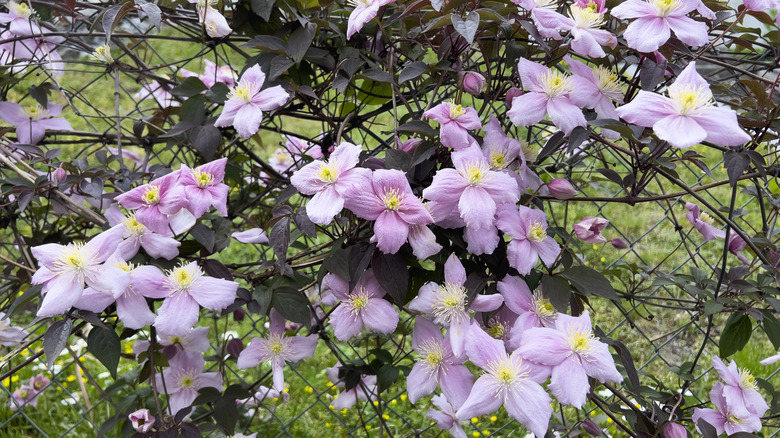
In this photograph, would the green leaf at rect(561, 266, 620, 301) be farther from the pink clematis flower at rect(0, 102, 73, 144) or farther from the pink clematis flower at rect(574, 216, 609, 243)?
the pink clematis flower at rect(0, 102, 73, 144)

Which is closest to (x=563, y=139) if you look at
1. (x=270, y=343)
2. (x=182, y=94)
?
(x=270, y=343)

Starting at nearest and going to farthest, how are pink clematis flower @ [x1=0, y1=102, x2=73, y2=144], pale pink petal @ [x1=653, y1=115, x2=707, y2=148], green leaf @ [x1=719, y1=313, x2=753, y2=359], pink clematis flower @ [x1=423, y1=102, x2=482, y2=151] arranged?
pale pink petal @ [x1=653, y1=115, x2=707, y2=148], pink clematis flower @ [x1=423, y1=102, x2=482, y2=151], green leaf @ [x1=719, y1=313, x2=753, y2=359], pink clematis flower @ [x1=0, y1=102, x2=73, y2=144]

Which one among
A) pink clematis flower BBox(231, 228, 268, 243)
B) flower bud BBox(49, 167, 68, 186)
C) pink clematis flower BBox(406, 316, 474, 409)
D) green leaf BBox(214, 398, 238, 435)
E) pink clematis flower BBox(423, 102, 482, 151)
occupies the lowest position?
green leaf BBox(214, 398, 238, 435)

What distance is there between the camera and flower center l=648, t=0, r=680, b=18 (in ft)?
2.74

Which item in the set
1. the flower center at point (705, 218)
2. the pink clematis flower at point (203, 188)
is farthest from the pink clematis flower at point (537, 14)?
the flower center at point (705, 218)

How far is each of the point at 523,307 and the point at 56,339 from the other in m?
0.56

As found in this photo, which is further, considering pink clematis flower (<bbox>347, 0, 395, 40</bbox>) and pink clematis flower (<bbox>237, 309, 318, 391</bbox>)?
pink clematis flower (<bbox>237, 309, 318, 391</bbox>)

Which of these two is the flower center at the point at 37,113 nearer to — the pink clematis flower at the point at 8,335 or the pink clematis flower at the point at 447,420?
the pink clematis flower at the point at 8,335

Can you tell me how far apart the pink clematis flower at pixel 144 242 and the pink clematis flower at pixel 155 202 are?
0.09ft

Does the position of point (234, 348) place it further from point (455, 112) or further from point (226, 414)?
point (455, 112)

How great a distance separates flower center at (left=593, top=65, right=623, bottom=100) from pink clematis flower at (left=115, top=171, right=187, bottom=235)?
541 mm

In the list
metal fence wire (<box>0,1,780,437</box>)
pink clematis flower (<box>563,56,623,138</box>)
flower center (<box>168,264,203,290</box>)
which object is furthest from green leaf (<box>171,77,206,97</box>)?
pink clematis flower (<box>563,56,623,138</box>)

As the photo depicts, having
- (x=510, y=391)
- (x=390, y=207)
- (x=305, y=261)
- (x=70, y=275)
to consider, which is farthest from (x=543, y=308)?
(x=70, y=275)

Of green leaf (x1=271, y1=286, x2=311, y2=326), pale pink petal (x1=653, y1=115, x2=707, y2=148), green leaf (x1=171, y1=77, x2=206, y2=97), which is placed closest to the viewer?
pale pink petal (x1=653, y1=115, x2=707, y2=148)
